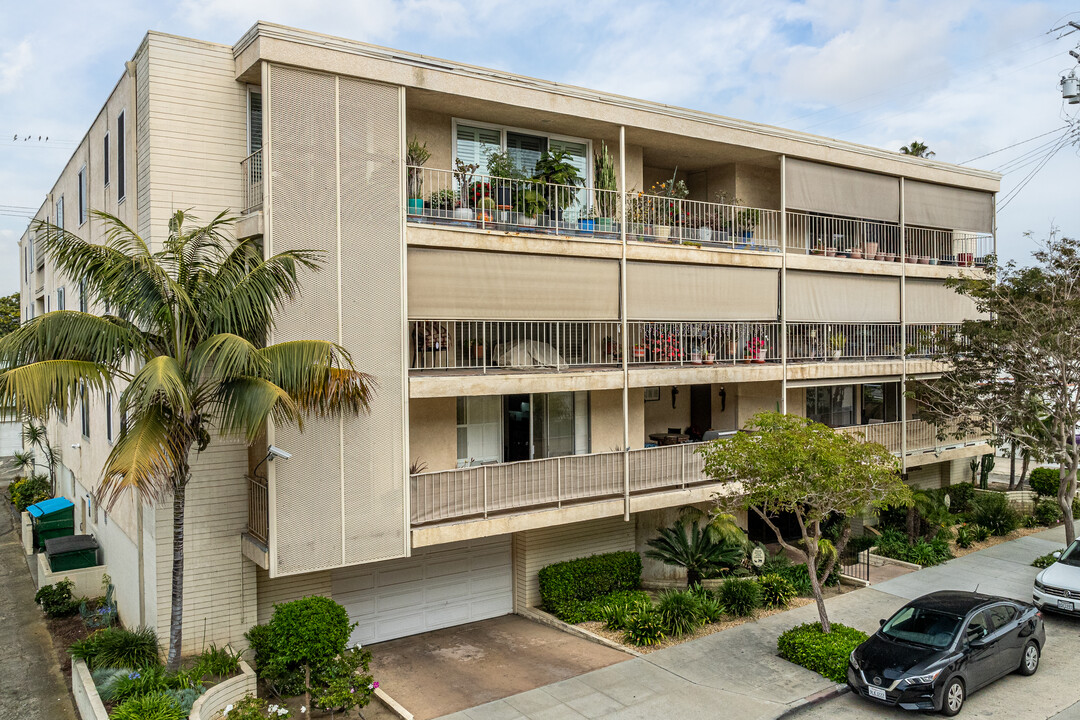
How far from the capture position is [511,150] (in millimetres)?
16094

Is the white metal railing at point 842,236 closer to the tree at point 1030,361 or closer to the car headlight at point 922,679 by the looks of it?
the tree at point 1030,361

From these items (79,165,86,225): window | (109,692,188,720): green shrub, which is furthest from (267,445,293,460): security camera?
(79,165,86,225): window

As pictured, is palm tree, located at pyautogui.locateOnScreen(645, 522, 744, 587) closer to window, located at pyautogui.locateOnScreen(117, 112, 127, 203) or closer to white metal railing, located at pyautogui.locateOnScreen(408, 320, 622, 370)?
white metal railing, located at pyautogui.locateOnScreen(408, 320, 622, 370)

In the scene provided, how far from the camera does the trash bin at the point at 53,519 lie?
2056 centimetres

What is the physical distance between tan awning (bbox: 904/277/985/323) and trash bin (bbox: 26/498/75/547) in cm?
2402

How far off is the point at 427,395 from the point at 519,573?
18.0ft

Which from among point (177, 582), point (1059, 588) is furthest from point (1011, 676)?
point (177, 582)

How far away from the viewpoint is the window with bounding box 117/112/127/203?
46.8ft

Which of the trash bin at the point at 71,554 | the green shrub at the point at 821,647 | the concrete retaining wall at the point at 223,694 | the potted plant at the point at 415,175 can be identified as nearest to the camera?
the concrete retaining wall at the point at 223,694

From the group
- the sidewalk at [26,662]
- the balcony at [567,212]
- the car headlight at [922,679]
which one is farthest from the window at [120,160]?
the car headlight at [922,679]

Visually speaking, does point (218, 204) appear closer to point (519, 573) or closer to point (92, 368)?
point (92, 368)

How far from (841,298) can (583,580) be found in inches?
395

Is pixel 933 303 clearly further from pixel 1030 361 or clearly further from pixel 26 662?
pixel 26 662

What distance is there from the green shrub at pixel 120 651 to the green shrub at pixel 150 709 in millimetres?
1952
